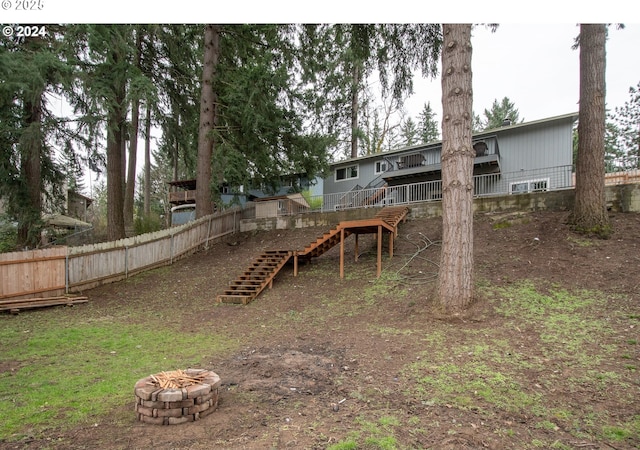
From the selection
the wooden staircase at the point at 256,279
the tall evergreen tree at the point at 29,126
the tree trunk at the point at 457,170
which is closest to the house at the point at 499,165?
the wooden staircase at the point at 256,279

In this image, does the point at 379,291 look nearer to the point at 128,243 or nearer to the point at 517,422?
the point at 517,422

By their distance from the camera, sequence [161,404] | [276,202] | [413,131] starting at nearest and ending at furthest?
[161,404] → [276,202] → [413,131]

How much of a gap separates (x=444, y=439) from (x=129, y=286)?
436 inches

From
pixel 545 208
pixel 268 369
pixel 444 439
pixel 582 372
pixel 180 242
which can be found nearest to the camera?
pixel 444 439

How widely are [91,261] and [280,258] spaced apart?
235 inches

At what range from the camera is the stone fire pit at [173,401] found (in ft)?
10.9

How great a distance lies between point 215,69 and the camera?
1509 centimetres

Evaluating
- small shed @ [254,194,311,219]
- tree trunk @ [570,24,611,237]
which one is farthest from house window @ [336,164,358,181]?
tree trunk @ [570,24,611,237]

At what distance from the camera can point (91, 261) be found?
11023mm

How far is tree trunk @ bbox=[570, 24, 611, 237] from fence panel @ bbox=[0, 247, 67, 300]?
47.1ft

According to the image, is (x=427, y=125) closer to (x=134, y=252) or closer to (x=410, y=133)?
(x=410, y=133)

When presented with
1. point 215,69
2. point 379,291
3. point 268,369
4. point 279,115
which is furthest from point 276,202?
point 268,369

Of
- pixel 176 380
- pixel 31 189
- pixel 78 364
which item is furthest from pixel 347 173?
pixel 176 380

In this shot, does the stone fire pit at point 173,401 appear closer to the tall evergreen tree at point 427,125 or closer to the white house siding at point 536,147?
the white house siding at point 536,147
